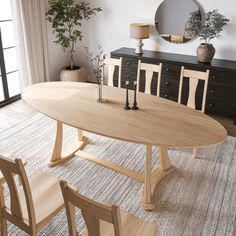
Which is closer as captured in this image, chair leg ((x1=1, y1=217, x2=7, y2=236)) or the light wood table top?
chair leg ((x1=1, y1=217, x2=7, y2=236))

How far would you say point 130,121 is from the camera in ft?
7.73

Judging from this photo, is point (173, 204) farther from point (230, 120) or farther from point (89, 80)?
point (89, 80)

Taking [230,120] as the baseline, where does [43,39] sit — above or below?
above

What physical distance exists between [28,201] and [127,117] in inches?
42.9

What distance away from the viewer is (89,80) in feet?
17.9

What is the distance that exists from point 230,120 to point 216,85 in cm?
58

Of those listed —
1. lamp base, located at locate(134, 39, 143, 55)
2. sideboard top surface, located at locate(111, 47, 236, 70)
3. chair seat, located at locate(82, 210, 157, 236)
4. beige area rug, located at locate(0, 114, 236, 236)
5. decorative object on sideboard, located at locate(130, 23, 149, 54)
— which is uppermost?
decorative object on sideboard, located at locate(130, 23, 149, 54)

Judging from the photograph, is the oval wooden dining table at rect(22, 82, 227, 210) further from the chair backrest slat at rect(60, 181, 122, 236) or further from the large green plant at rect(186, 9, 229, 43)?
the large green plant at rect(186, 9, 229, 43)

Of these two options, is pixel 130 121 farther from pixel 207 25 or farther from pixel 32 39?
pixel 32 39

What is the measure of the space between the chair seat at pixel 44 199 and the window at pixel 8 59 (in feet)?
8.80

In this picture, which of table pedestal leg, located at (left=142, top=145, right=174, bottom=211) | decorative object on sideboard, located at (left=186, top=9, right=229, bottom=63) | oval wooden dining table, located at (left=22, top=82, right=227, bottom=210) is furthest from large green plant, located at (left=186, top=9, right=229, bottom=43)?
table pedestal leg, located at (left=142, top=145, right=174, bottom=211)

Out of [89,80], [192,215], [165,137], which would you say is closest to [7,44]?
[89,80]

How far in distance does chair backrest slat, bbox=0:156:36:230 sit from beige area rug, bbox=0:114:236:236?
584 millimetres

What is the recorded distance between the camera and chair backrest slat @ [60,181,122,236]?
1.21m
